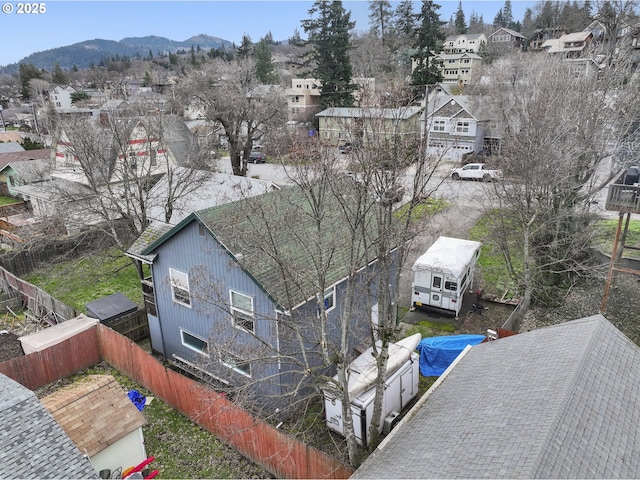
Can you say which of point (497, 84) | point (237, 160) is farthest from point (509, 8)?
point (237, 160)

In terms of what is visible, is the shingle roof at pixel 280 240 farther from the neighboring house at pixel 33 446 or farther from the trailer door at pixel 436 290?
the trailer door at pixel 436 290

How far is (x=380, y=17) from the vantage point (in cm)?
7938

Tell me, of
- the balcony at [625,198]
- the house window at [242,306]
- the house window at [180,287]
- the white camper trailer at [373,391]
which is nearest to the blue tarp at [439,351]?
the white camper trailer at [373,391]

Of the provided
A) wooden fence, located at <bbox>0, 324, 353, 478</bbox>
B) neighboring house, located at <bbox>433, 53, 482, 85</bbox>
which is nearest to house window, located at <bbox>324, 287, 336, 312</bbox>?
wooden fence, located at <bbox>0, 324, 353, 478</bbox>

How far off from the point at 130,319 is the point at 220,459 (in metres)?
7.99

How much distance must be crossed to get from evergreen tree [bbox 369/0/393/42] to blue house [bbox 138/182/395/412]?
245 feet

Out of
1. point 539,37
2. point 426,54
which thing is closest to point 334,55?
point 426,54

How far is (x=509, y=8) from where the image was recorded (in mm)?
136375

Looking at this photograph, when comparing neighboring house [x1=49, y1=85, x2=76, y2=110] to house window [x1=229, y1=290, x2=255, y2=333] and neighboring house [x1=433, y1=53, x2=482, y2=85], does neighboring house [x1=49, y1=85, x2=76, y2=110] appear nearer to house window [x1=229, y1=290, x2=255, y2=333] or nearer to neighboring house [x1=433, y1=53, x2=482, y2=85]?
neighboring house [x1=433, y1=53, x2=482, y2=85]

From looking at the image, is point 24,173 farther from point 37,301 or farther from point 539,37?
point 539,37

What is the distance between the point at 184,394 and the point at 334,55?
49.9m

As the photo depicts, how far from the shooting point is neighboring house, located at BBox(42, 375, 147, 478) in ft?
33.3

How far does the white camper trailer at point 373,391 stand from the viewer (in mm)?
11258

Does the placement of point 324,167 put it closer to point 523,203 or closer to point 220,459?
point 220,459
